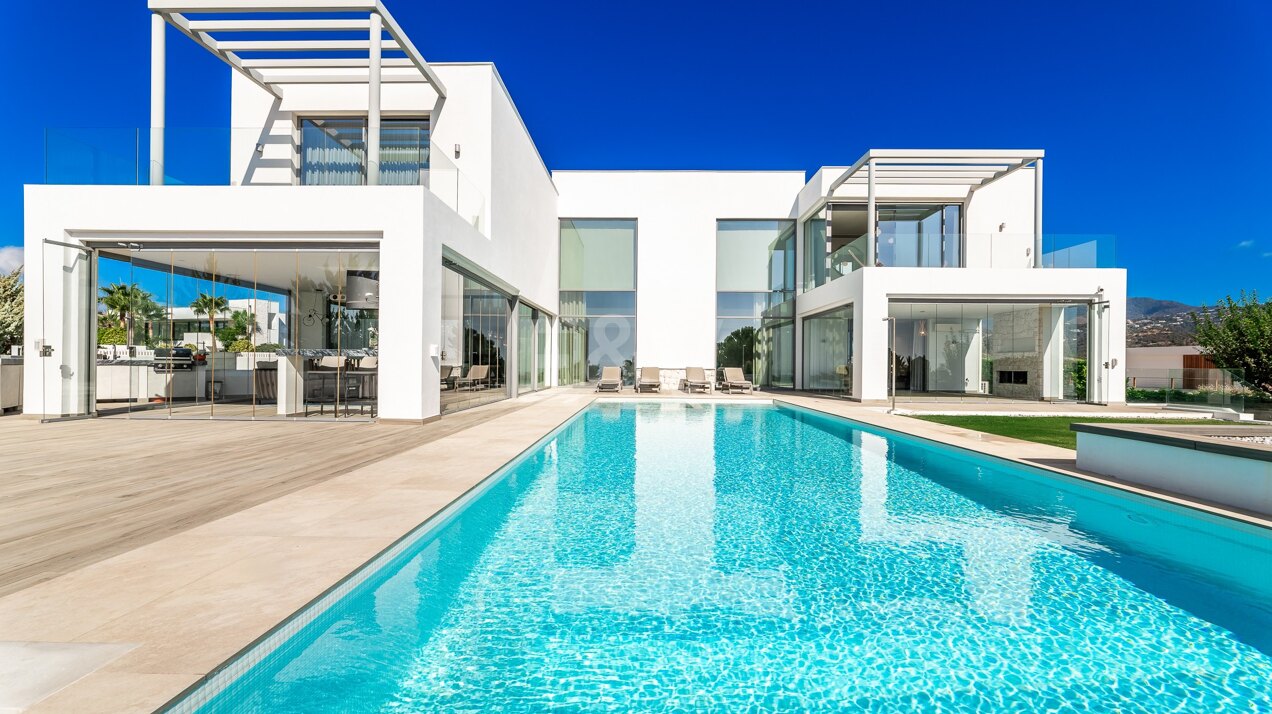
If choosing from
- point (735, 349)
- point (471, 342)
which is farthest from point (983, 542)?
point (735, 349)

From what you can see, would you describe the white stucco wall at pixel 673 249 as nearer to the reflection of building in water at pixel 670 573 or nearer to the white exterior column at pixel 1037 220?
the white exterior column at pixel 1037 220

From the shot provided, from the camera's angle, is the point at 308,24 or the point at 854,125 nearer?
the point at 308,24

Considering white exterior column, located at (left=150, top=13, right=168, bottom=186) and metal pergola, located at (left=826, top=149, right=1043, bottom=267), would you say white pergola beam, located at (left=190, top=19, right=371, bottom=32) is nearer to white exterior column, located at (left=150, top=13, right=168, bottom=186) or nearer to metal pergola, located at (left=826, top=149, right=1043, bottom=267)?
white exterior column, located at (left=150, top=13, right=168, bottom=186)

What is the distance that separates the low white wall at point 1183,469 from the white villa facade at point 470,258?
27.0ft

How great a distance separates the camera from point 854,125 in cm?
2705

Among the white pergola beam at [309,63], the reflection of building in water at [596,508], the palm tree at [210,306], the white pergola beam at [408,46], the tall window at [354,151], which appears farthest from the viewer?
the white pergola beam at [309,63]

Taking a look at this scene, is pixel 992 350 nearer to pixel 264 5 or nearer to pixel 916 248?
pixel 916 248

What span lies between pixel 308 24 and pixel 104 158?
13.0 ft

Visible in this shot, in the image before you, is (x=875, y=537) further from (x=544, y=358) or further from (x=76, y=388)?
(x=544, y=358)

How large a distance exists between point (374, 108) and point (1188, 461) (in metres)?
11.0

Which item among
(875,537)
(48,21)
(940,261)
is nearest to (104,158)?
(875,537)

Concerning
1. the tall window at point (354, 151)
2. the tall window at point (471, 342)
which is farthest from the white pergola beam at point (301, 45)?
the tall window at point (471, 342)

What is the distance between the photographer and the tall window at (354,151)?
10047 millimetres

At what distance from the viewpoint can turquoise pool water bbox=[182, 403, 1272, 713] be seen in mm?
2098
